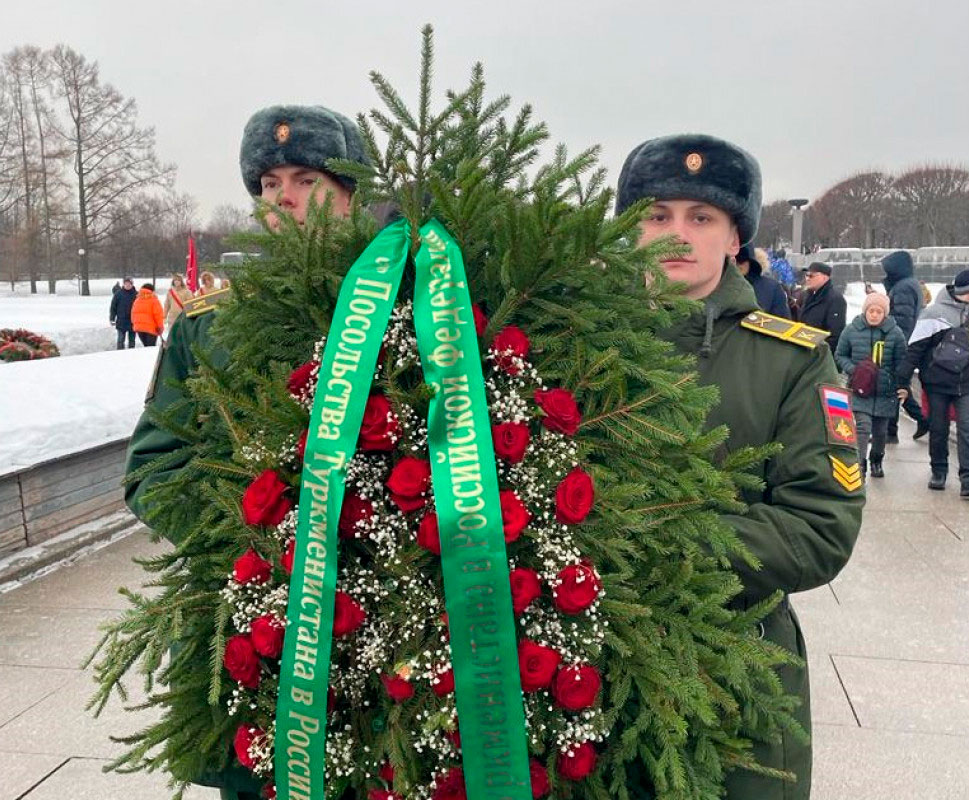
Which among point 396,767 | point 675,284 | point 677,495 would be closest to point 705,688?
point 677,495

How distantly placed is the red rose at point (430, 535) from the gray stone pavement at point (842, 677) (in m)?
2.29

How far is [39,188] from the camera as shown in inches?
1607

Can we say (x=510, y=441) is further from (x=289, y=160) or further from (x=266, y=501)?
(x=289, y=160)

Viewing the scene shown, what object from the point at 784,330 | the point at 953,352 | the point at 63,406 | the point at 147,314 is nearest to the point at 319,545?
the point at 784,330

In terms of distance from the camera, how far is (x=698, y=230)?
2041mm

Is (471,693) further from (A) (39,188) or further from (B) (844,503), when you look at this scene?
(A) (39,188)

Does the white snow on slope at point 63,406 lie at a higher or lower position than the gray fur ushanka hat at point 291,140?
lower

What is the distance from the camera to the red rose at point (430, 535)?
1.26m

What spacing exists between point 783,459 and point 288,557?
1041 millimetres

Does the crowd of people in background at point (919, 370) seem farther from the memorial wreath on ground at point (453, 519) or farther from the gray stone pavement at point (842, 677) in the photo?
the memorial wreath on ground at point (453, 519)

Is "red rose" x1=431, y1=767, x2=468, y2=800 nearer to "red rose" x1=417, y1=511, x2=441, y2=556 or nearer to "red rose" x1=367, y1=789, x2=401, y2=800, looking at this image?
"red rose" x1=367, y1=789, x2=401, y2=800

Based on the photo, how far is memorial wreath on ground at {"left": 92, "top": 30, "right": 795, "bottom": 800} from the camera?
4.18 feet

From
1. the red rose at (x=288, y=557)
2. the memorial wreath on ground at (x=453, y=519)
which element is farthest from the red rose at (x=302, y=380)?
the red rose at (x=288, y=557)

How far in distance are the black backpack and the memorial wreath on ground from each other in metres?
6.50
